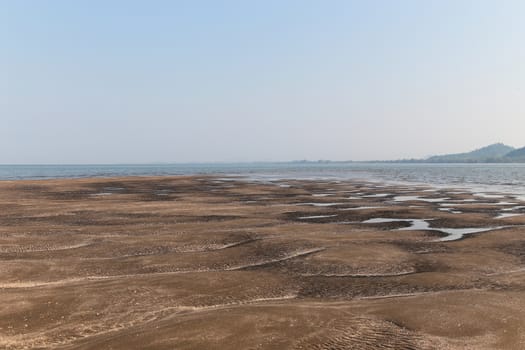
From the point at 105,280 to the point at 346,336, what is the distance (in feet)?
28.9

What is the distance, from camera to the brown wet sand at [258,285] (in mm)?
10352

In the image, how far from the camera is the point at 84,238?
941 inches

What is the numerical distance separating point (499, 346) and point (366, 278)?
6443 mm

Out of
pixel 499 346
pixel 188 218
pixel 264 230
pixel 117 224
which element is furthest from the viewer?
pixel 188 218

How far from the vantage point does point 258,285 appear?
14938 mm

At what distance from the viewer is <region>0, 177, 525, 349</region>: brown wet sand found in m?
10.4

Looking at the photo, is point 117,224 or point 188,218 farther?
point 188,218

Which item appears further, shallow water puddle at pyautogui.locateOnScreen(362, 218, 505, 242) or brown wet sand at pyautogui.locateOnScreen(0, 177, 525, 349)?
shallow water puddle at pyautogui.locateOnScreen(362, 218, 505, 242)

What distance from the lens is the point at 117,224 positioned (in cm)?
2927

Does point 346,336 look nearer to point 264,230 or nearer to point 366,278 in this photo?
point 366,278

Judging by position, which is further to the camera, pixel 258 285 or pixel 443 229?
pixel 443 229

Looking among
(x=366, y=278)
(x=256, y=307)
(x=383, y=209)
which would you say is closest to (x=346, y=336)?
(x=256, y=307)

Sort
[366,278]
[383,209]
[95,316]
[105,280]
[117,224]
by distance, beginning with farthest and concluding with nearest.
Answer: [383,209] → [117,224] → [366,278] → [105,280] → [95,316]

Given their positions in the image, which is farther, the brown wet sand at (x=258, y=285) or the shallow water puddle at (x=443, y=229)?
the shallow water puddle at (x=443, y=229)
